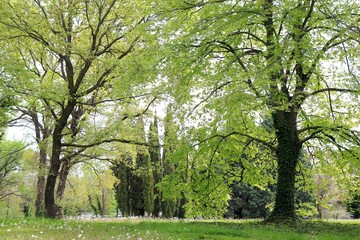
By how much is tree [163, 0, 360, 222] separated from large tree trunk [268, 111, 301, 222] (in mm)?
36

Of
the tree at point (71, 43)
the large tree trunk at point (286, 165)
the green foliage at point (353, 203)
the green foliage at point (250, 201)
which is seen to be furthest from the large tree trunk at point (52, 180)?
the green foliage at point (250, 201)

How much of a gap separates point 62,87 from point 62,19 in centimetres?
308

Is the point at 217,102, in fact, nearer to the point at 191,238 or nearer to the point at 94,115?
the point at 191,238

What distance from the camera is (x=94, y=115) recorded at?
21156 mm

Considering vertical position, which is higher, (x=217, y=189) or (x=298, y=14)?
(x=298, y=14)

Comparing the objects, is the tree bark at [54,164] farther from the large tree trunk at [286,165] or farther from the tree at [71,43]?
the large tree trunk at [286,165]

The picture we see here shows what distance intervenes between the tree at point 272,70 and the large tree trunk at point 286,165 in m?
0.04

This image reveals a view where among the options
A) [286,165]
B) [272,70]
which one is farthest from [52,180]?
[272,70]

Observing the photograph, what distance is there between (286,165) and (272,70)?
501 cm

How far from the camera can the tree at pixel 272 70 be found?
33.4 feet

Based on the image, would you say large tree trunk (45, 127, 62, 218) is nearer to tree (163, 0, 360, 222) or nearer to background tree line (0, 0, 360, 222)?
background tree line (0, 0, 360, 222)

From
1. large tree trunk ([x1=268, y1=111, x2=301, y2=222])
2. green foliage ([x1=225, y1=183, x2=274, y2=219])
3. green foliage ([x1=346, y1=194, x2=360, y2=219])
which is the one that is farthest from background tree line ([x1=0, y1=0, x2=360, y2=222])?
green foliage ([x1=225, y1=183, x2=274, y2=219])

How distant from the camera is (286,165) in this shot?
43.8ft

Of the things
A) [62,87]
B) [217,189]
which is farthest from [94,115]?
[217,189]
